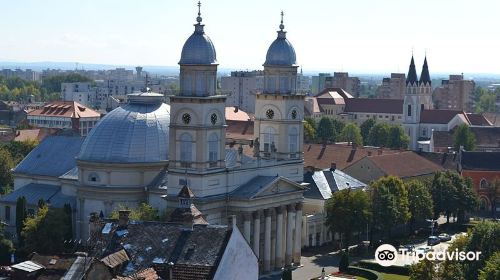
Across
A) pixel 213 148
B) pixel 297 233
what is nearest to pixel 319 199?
pixel 297 233

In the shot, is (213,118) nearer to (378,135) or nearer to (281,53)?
(281,53)

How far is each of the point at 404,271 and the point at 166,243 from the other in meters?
37.4

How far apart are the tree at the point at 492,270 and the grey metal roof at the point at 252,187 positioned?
2492 centimetres

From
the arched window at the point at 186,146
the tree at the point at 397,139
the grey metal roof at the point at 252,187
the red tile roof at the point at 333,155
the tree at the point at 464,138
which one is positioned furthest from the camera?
the tree at the point at 397,139

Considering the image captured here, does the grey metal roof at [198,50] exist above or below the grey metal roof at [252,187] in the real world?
above

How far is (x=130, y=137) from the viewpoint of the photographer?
8762cm

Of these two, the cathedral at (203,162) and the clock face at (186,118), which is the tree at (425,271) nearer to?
the cathedral at (203,162)

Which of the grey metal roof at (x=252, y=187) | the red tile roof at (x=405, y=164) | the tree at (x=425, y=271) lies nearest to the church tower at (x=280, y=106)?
the grey metal roof at (x=252, y=187)

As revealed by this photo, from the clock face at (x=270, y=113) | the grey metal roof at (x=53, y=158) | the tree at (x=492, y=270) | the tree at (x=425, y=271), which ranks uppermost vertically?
the clock face at (x=270, y=113)

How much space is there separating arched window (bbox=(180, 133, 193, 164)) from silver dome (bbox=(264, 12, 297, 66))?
1307 cm

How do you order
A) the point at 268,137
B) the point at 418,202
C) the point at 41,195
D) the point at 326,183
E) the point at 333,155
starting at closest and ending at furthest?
the point at 268,137 < the point at 41,195 < the point at 418,202 < the point at 326,183 < the point at 333,155

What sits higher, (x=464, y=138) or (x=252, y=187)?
(x=252, y=187)

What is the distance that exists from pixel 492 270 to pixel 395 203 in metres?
38.2

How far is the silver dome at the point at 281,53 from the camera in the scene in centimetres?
8781
